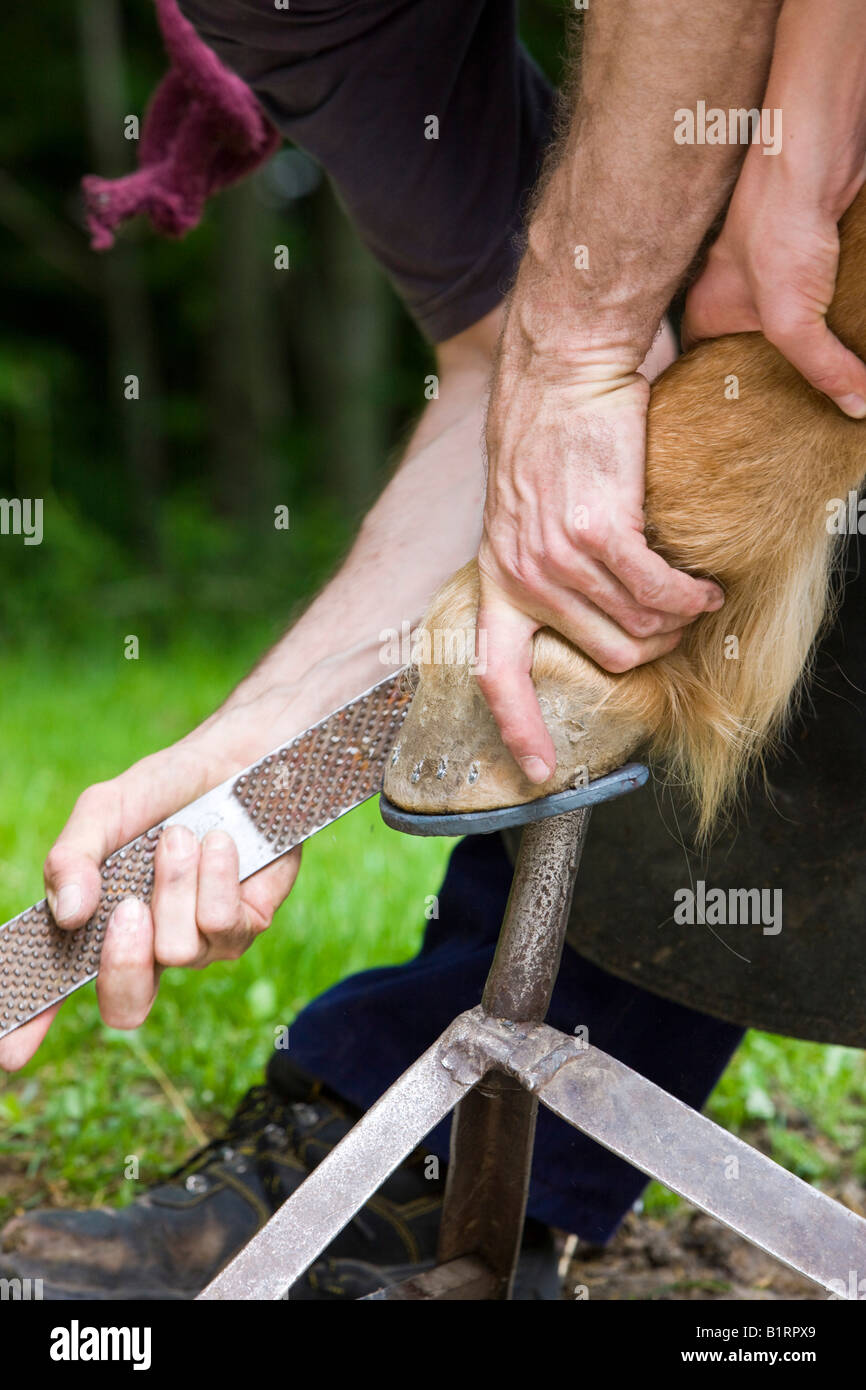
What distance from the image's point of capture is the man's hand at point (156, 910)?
1339 millimetres

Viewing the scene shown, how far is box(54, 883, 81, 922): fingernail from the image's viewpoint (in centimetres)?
135

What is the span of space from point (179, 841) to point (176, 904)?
0.22ft

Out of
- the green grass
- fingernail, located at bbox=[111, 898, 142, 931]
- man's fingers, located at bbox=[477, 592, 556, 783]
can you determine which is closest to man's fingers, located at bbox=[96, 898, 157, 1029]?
fingernail, located at bbox=[111, 898, 142, 931]

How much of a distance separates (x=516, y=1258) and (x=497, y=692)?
2.44 ft

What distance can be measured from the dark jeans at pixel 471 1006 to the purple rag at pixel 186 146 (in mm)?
1151

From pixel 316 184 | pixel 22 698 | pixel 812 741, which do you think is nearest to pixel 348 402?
pixel 316 184

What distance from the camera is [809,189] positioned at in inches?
41.7

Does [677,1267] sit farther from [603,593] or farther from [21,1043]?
[603,593]

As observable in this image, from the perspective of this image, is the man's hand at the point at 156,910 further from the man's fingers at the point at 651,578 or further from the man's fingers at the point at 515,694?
the man's fingers at the point at 651,578

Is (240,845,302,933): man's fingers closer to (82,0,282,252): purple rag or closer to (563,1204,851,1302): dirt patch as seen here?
(563,1204,851,1302): dirt patch

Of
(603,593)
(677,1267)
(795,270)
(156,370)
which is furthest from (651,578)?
(156,370)

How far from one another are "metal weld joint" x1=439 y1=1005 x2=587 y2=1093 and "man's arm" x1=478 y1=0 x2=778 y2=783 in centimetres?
27

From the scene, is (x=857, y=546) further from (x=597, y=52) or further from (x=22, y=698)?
(x=22, y=698)

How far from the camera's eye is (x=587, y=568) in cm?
113
